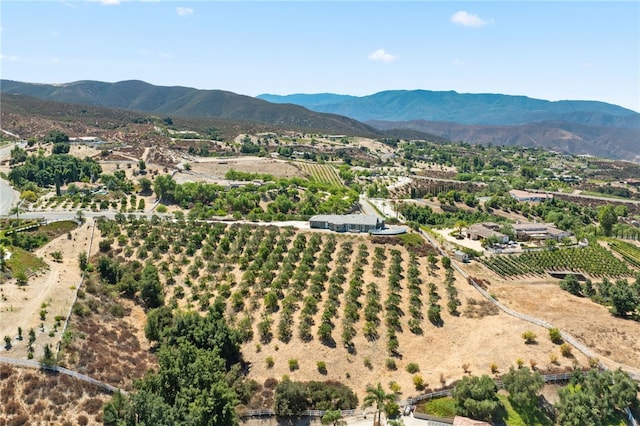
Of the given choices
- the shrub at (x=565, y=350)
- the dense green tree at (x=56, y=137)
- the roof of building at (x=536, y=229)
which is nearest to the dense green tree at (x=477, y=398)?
the shrub at (x=565, y=350)

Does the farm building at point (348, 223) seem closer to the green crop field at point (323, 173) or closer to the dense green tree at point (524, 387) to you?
the dense green tree at point (524, 387)

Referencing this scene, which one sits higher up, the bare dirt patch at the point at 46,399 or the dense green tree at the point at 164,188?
the dense green tree at the point at 164,188

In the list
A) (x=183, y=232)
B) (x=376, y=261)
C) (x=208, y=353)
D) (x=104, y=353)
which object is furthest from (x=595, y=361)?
(x=183, y=232)

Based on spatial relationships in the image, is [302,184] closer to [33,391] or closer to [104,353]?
[104,353]

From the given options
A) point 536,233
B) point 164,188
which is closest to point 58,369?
point 164,188

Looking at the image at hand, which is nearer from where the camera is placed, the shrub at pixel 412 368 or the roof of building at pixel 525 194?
the shrub at pixel 412 368

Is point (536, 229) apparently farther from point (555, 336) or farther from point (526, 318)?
point (555, 336)
